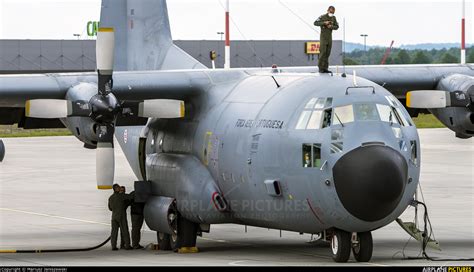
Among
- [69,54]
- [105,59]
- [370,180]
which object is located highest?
[105,59]

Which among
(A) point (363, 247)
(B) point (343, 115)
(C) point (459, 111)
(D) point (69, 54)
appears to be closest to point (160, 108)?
(B) point (343, 115)

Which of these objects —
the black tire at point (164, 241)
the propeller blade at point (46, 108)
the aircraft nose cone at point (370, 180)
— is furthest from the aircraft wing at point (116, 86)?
the aircraft nose cone at point (370, 180)

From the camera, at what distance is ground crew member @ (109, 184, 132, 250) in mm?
25312

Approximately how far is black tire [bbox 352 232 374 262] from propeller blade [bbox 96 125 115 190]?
6073 mm

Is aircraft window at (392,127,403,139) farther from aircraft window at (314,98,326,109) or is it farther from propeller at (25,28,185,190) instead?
propeller at (25,28,185,190)

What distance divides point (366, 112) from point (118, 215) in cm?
682

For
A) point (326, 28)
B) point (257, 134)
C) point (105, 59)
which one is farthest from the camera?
point (105, 59)

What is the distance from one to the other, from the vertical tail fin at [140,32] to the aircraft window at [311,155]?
31.3ft

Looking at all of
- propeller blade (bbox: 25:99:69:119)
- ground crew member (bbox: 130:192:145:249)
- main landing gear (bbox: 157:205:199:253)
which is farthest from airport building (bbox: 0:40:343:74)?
propeller blade (bbox: 25:99:69:119)

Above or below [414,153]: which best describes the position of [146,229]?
below

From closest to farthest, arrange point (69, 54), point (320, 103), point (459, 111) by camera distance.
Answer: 1. point (320, 103)
2. point (459, 111)
3. point (69, 54)

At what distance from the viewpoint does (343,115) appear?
2122 centimetres

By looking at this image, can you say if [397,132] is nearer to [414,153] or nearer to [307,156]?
[414,153]

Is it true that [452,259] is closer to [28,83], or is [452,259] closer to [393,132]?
[393,132]
